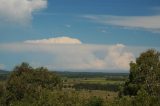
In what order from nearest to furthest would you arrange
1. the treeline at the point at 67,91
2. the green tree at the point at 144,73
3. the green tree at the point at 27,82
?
the treeline at the point at 67,91 < the green tree at the point at 144,73 < the green tree at the point at 27,82

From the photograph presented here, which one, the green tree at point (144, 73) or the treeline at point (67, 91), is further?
the green tree at point (144, 73)

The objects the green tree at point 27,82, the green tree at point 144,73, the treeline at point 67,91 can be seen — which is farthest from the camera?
the green tree at point 27,82

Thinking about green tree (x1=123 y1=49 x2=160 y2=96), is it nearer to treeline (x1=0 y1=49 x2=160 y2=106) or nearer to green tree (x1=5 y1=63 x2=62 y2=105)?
treeline (x1=0 y1=49 x2=160 y2=106)

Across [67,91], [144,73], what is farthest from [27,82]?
[144,73]

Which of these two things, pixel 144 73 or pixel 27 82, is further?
pixel 27 82

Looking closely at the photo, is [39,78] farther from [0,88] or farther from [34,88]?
[0,88]

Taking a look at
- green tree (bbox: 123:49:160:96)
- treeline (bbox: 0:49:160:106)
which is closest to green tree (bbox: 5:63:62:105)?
treeline (bbox: 0:49:160:106)

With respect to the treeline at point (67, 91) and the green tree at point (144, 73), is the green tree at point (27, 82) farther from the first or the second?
the green tree at point (144, 73)

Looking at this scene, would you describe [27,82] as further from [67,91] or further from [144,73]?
[144,73]

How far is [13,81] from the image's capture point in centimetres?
11794

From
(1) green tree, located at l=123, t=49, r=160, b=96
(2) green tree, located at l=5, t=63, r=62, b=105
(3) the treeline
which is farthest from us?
(2) green tree, located at l=5, t=63, r=62, b=105

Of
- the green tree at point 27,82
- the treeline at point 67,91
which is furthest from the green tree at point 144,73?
the green tree at point 27,82

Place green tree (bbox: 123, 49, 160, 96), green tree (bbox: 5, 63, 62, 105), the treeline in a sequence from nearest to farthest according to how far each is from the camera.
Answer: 1. the treeline
2. green tree (bbox: 123, 49, 160, 96)
3. green tree (bbox: 5, 63, 62, 105)

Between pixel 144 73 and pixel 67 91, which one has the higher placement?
pixel 144 73
